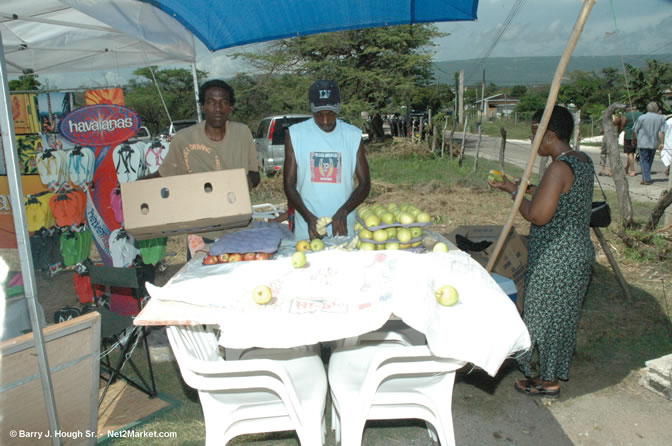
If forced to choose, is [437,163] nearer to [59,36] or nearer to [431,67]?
[431,67]

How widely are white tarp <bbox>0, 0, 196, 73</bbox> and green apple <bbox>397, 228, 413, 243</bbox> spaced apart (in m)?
2.39

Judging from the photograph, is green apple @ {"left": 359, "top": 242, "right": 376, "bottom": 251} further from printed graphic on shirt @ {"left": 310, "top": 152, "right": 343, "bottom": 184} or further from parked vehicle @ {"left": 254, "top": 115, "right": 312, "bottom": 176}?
parked vehicle @ {"left": 254, "top": 115, "right": 312, "bottom": 176}

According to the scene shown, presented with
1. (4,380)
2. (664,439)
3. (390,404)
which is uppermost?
(4,380)

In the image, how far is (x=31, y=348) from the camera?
2252 mm

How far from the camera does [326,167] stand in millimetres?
3342

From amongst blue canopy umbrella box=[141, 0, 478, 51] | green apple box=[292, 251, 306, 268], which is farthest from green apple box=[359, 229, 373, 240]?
blue canopy umbrella box=[141, 0, 478, 51]

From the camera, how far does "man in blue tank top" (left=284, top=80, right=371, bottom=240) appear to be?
3.29 meters

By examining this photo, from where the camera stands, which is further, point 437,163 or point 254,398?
point 437,163

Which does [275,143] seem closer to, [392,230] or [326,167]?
[326,167]

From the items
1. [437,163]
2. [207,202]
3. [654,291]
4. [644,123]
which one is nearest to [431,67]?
[437,163]

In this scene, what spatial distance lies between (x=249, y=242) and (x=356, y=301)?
2.80 feet

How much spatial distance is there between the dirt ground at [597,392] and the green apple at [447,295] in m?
1.21

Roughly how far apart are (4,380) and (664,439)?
3.74m

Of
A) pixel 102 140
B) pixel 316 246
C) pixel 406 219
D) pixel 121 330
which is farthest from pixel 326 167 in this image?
pixel 102 140
